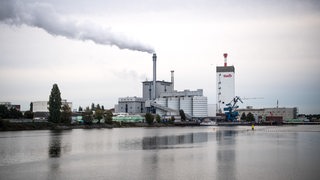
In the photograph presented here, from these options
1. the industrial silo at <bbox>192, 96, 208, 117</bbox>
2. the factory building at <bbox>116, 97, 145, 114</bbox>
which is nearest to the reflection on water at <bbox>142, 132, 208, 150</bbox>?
the factory building at <bbox>116, 97, 145, 114</bbox>

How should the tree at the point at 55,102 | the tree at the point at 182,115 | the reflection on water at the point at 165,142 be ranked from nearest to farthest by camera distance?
the reflection on water at the point at 165,142
the tree at the point at 55,102
the tree at the point at 182,115

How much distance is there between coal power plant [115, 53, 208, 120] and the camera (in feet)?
389

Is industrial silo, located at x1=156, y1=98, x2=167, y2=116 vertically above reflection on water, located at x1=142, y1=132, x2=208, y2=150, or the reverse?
industrial silo, located at x1=156, y1=98, x2=167, y2=116

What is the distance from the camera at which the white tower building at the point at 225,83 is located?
126 m

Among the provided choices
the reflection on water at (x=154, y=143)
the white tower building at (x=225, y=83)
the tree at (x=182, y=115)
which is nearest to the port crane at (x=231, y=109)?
the white tower building at (x=225, y=83)

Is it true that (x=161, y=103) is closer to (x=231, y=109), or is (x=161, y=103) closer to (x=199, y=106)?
(x=199, y=106)

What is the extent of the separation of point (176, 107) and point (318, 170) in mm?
105161

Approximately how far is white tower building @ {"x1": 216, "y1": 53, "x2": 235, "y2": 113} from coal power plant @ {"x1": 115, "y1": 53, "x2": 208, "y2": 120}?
24.8 feet

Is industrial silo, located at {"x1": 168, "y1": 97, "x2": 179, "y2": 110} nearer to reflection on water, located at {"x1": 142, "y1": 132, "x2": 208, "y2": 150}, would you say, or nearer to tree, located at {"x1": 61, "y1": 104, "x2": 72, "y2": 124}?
tree, located at {"x1": 61, "y1": 104, "x2": 72, "y2": 124}

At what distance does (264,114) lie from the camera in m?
163

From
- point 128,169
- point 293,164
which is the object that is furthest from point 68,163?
point 293,164

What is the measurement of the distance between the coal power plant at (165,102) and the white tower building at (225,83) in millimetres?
7556

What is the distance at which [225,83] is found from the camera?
126938 millimetres

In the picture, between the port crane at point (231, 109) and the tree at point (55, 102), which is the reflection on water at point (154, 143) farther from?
the port crane at point (231, 109)
